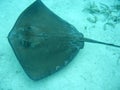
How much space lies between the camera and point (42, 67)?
12.1 ft

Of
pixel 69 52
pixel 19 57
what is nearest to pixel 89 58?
pixel 69 52

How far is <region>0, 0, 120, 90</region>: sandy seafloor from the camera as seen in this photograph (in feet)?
12.9

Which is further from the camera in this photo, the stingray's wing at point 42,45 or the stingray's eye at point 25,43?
the stingray's eye at point 25,43

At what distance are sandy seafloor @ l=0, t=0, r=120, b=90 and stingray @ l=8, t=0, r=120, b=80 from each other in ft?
1.20

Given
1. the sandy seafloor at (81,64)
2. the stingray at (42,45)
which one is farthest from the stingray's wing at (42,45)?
the sandy seafloor at (81,64)

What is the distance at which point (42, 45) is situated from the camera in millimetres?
3924

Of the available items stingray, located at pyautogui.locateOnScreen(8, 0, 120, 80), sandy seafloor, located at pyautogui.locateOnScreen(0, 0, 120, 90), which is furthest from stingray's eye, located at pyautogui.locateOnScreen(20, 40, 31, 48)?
sandy seafloor, located at pyautogui.locateOnScreen(0, 0, 120, 90)

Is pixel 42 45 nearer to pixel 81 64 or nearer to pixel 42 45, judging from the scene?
pixel 42 45

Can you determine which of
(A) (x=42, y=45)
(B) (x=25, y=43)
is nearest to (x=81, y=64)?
(A) (x=42, y=45)

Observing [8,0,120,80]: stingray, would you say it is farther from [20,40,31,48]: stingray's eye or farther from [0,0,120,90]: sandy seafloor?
[0,0,120,90]: sandy seafloor

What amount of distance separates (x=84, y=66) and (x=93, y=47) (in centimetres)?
59

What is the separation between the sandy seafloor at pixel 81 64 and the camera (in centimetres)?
393

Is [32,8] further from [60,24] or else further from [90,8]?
[90,8]

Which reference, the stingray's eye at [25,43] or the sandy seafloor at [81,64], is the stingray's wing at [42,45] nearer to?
the stingray's eye at [25,43]
